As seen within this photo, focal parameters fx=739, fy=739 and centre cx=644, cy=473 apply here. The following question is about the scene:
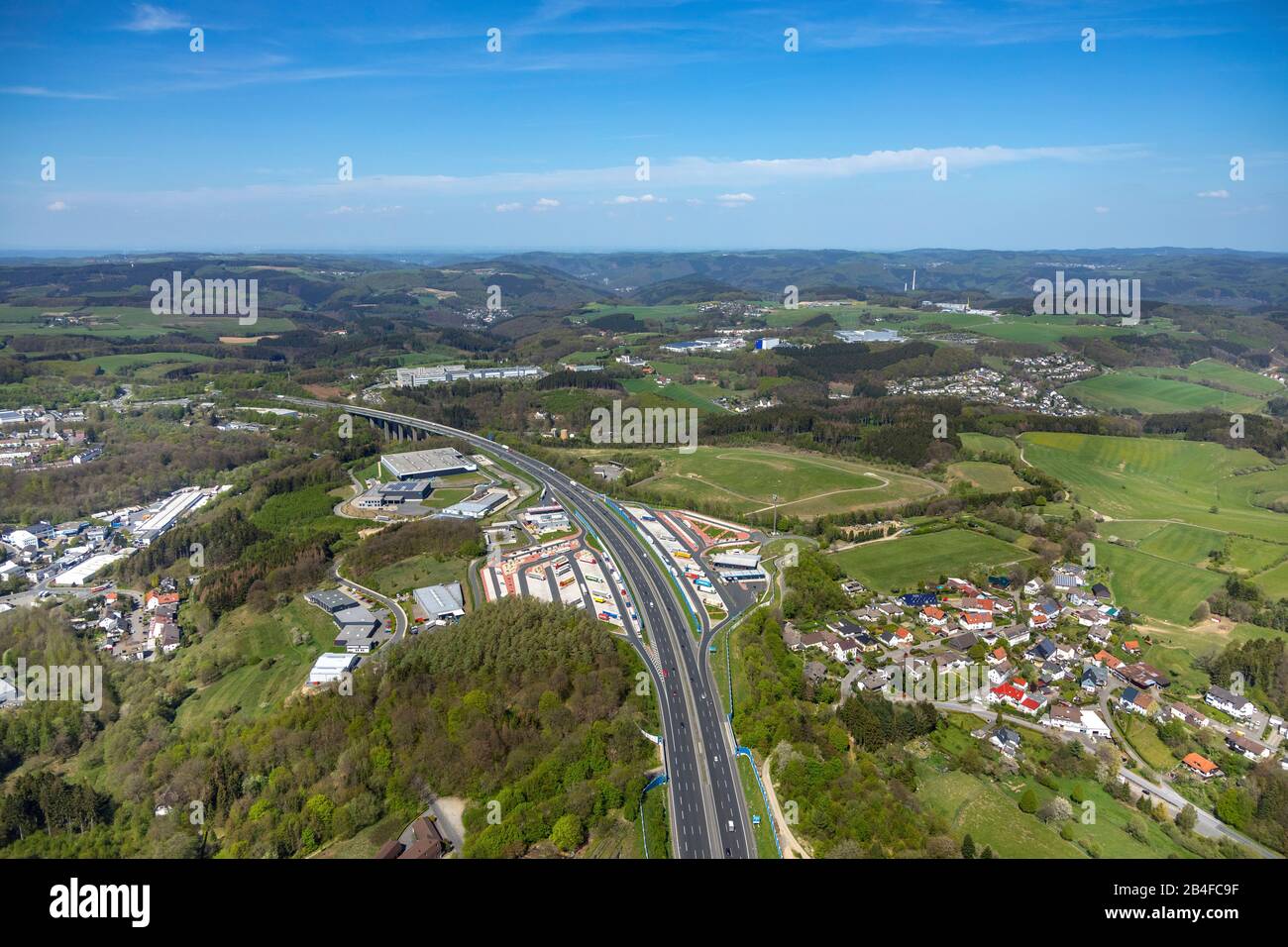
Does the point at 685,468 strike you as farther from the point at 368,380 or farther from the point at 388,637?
the point at 368,380

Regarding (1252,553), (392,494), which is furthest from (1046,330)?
(392,494)

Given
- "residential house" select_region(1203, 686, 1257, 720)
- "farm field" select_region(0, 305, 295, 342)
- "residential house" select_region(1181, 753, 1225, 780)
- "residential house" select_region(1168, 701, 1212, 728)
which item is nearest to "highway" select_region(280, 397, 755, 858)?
"residential house" select_region(1181, 753, 1225, 780)

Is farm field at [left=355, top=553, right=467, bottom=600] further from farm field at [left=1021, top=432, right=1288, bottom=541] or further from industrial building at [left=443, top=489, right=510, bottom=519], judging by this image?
farm field at [left=1021, top=432, right=1288, bottom=541]

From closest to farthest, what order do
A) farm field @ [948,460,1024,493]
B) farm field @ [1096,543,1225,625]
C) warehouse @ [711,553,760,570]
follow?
farm field @ [1096,543,1225,625] → warehouse @ [711,553,760,570] → farm field @ [948,460,1024,493]

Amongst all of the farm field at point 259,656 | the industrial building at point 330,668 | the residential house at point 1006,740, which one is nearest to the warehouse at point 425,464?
the farm field at point 259,656

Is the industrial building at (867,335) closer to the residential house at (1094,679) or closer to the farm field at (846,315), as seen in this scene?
the farm field at (846,315)

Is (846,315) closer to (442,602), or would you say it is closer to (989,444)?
(989,444)
